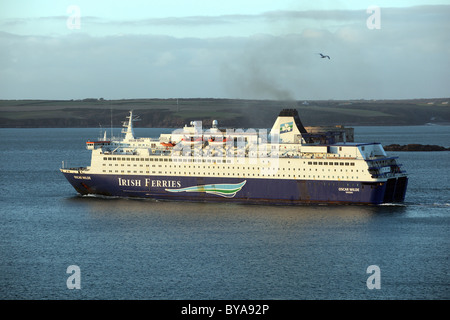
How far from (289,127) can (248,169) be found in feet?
19.6

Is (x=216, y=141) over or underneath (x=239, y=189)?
over

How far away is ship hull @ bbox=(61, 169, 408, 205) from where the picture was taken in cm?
4753

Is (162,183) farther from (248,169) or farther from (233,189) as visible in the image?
(248,169)

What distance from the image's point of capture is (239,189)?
4978 centimetres

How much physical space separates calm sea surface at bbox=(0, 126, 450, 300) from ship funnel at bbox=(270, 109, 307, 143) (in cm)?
660

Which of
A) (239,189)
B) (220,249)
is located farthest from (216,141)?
(220,249)

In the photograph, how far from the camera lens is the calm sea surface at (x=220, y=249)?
29763 mm

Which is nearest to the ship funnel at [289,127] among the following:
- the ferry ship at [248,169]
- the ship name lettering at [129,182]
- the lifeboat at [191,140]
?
the ferry ship at [248,169]

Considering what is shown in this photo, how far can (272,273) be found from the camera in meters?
31.7

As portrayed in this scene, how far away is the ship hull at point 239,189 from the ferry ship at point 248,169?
66mm

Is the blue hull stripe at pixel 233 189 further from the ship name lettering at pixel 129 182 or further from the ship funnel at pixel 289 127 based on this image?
the ship funnel at pixel 289 127

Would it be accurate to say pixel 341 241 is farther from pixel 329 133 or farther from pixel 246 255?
pixel 329 133

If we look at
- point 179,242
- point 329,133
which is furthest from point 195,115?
point 179,242

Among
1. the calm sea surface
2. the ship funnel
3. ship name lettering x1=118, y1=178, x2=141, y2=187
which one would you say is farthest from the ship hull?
the ship funnel
